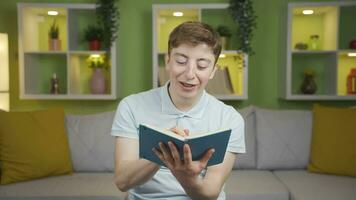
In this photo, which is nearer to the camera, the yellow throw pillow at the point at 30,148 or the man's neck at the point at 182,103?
the man's neck at the point at 182,103

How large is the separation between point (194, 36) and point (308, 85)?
6.81ft

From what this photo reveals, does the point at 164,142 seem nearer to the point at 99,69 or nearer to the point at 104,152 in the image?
the point at 104,152

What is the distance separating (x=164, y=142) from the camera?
104 cm

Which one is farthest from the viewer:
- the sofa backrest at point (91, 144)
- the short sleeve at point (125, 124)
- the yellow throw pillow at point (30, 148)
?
the sofa backrest at point (91, 144)

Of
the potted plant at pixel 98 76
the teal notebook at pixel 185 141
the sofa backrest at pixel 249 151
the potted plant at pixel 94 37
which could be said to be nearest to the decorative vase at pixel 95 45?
the potted plant at pixel 94 37

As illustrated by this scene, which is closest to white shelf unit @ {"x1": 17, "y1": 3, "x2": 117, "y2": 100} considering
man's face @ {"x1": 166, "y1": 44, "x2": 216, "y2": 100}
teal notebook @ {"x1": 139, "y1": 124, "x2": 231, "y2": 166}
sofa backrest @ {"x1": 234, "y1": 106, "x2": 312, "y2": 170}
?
sofa backrest @ {"x1": 234, "y1": 106, "x2": 312, "y2": 170}

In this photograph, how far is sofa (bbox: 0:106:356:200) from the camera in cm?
222

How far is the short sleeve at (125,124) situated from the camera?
135cm

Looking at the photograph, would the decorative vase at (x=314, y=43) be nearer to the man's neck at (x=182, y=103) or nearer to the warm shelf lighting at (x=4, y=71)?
the man's neck at (x=182, y=103)

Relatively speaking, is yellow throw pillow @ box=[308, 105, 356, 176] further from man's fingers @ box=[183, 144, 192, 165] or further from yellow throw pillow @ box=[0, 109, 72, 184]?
man's fingers @ box=[183, 144, 192, 165]

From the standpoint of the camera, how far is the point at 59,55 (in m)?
3.29

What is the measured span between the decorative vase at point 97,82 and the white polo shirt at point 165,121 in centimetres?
173

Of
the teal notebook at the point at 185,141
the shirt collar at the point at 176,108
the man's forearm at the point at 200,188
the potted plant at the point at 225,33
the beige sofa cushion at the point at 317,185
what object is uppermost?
the potted plant at the point at 225,33

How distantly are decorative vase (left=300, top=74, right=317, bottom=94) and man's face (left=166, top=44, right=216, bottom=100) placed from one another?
78.2 inches
